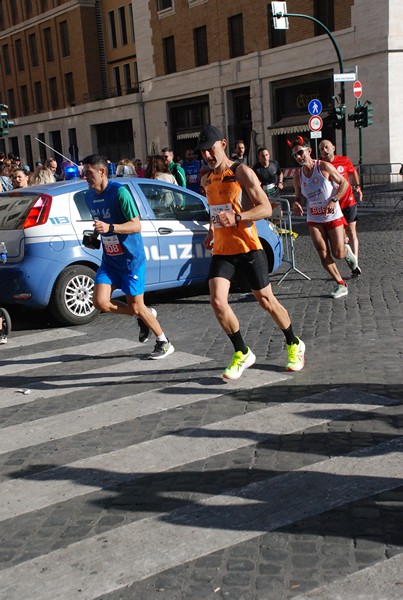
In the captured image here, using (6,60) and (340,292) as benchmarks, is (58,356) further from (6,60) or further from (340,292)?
(6,60)

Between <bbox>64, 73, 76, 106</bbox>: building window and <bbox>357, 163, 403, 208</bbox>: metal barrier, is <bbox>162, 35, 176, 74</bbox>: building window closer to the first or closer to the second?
<bbox>64, 73, 76, 106</bbox>: building window

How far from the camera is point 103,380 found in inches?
256

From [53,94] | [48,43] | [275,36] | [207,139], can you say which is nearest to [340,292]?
[207,139]

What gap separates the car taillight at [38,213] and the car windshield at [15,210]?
67 millimetres

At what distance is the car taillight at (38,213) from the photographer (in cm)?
870

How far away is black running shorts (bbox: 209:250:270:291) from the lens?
245 inches

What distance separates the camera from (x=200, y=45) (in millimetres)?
41406

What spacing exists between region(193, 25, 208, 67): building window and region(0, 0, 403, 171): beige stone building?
0.20 feet

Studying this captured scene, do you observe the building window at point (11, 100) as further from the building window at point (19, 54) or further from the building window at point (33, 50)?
the building window at point (33, 50)

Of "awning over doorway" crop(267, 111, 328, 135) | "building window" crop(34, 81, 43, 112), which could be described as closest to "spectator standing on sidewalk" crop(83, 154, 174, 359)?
"awning over doorway" crop(267, 111, 328, 135)

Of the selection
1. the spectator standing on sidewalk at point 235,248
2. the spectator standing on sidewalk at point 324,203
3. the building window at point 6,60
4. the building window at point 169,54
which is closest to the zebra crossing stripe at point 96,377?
the spectator standing on sidewalk at point 235,248

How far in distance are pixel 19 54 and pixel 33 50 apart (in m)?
2.40

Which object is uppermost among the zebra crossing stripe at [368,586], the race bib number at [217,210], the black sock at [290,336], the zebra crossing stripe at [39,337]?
the race bib number at [217,210]

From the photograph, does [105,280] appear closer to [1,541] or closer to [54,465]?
[54,465]
